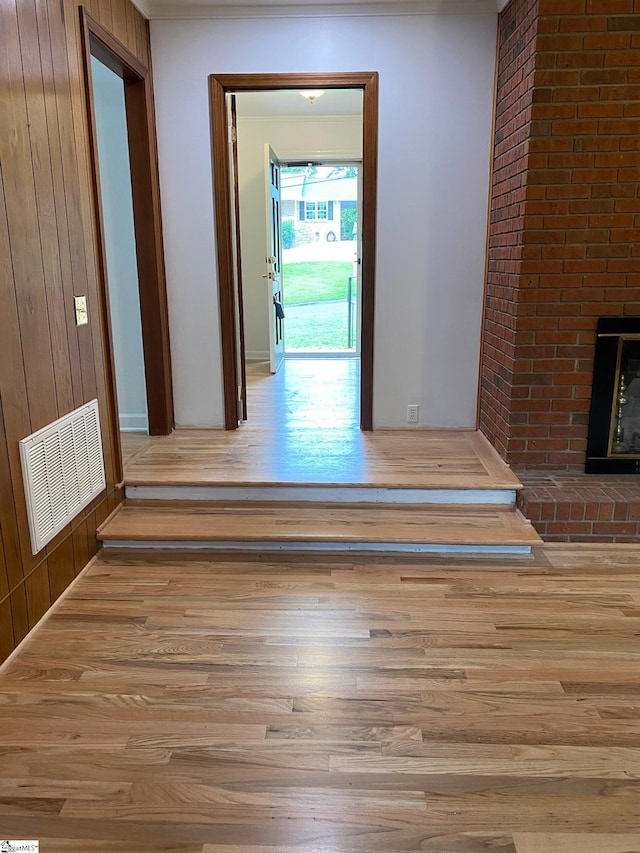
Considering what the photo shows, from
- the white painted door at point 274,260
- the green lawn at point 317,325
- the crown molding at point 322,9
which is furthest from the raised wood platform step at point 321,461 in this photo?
the green lawn at point 317,325

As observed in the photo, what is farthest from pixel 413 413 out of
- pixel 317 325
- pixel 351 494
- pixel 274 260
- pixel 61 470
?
pixel 317 325

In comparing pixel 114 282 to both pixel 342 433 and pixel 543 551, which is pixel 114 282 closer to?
pixel 342 433

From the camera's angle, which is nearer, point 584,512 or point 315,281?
point 584,512

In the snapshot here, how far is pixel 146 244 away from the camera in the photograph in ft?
12.6

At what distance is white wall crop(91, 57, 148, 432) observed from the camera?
3.86 metres

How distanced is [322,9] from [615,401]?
274 centimetres

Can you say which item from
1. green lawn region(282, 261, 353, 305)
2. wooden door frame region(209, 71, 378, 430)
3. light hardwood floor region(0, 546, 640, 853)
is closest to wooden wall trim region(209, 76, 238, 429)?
wooden door frame region(209, 71, 378, 430)

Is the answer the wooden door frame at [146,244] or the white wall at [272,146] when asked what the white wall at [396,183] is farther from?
the white wall at [272,146]

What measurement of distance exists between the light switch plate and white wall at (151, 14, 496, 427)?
125 cm

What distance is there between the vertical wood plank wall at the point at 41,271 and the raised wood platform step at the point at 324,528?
0.92ft

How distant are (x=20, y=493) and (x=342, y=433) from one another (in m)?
2.20

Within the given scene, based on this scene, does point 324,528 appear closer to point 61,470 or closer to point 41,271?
point 61,470

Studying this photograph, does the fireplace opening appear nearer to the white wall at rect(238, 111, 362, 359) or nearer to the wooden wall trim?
the wooden wall trim

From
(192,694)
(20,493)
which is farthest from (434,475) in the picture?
(20,493)
